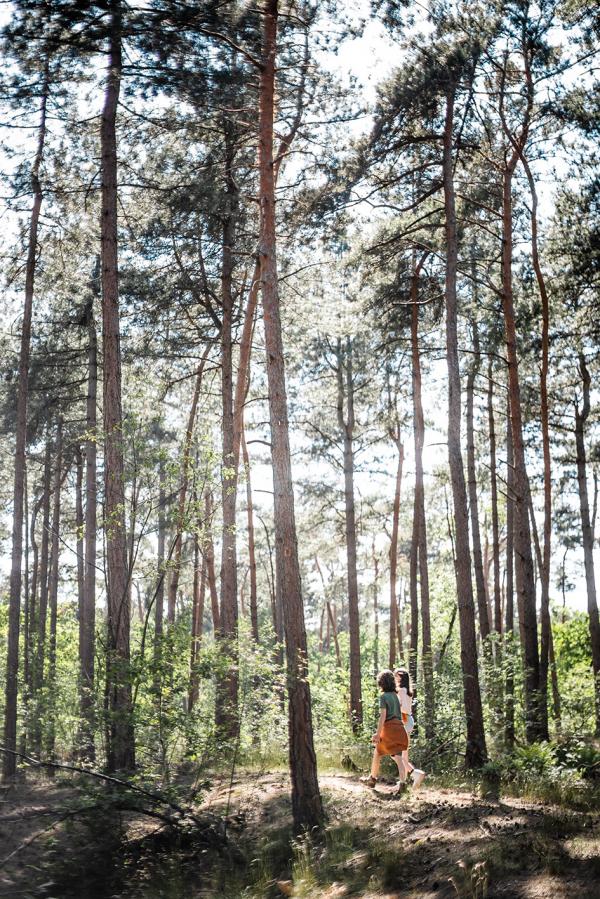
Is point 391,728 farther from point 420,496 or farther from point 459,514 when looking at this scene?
point 420,496

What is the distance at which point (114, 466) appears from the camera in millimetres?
11266

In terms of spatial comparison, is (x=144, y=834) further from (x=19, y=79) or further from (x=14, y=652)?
(x=19, y=79)

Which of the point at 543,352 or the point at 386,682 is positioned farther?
the point at 543,352

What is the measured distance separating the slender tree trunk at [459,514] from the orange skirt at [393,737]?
1.86 m

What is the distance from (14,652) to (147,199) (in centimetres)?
885

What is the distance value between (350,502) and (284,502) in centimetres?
999

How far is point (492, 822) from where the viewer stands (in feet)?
25.0

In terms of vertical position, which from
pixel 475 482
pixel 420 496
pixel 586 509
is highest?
pixel 475 482

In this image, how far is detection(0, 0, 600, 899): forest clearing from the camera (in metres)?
8.56

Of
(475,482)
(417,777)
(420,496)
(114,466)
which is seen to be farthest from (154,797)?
(475,482)

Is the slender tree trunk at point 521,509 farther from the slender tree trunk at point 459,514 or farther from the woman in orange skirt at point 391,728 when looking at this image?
the woman in orange skirt at point 391,728

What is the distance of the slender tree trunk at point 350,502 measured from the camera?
19.2 meters

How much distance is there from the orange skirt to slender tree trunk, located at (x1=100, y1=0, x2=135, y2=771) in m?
3.14

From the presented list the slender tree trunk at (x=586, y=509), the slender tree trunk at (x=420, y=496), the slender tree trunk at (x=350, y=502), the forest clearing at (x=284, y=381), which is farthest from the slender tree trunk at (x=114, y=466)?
the slender tree trunk at (x=586, y=509)
